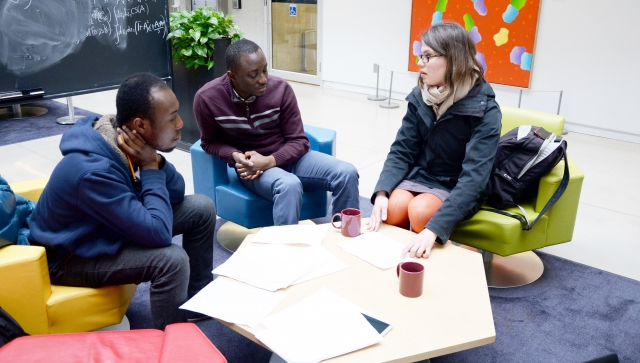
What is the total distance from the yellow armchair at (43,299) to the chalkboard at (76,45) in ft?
7.79

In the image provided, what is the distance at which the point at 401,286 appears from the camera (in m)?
1.69

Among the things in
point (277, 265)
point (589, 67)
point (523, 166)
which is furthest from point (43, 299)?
point (589, 67)

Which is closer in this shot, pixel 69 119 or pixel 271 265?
pixel 271 265

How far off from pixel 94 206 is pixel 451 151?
1468 millimetres

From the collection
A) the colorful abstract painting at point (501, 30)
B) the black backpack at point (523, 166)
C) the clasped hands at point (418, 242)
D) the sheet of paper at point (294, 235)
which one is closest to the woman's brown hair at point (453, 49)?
the black backpack at point (523, 166)

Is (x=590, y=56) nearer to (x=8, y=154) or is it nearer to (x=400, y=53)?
(x=400, y=53)

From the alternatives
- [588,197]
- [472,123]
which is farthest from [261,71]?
[588,197]

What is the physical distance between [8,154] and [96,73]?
115cm

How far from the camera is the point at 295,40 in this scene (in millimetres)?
7551

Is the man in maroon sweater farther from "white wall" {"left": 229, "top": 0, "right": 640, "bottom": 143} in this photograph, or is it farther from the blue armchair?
"white wall" {"left": 229, "top": 0, "right": 640, "bottom": 143}

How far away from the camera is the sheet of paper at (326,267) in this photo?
1.79 metres

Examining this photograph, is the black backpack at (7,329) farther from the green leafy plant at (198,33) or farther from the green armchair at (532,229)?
the green leafy plant at (198,33)

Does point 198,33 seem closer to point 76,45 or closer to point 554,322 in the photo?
point 76,45

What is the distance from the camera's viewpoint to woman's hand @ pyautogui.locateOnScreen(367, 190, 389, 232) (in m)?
2.18
